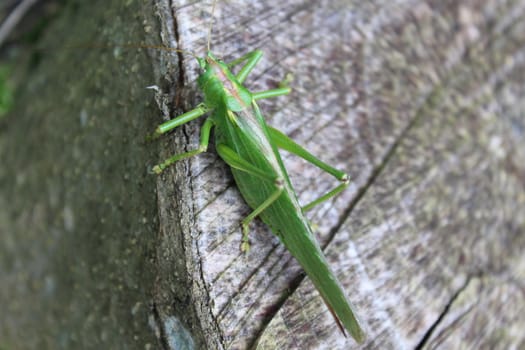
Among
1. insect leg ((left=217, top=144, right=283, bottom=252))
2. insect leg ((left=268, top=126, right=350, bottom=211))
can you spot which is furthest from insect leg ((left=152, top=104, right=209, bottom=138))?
insect leg ((left=268, top=126, right=350, bottom=211))

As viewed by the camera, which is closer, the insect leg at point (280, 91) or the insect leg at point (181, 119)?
the insect leg at point (181, 119)

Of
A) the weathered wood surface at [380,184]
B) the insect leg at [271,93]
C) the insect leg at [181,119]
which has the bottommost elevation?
the weathered wood surface at [380,184]

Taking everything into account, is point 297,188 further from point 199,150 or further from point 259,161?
point 199,150

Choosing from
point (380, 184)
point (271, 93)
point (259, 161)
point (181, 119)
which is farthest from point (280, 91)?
point (380, 184)

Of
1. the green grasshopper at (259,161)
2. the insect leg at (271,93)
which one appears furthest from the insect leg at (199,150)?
the insect leg at (271,93)

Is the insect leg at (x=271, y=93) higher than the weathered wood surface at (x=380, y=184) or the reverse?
higher

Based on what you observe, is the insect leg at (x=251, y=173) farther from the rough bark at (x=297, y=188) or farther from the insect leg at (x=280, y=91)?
the insect leg at (x=280, y=91)

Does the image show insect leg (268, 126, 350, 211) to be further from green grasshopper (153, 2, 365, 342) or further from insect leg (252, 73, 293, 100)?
insect leg (252, 73, 293, 100)

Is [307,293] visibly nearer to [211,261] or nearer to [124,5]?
[211,261]
